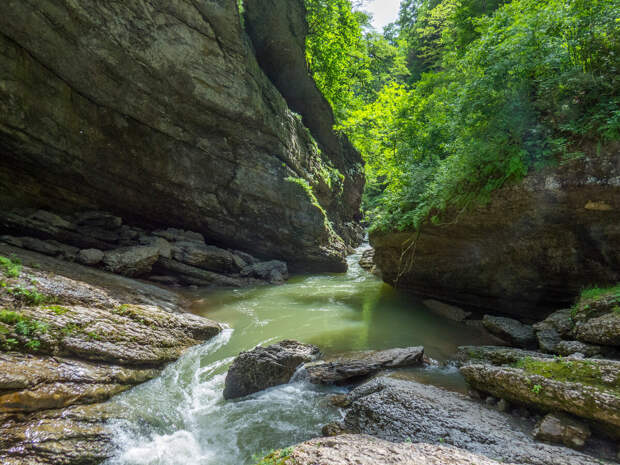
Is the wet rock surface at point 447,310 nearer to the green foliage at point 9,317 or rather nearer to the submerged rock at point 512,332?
the submerged rock at point 512,332

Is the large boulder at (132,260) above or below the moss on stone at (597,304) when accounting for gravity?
below

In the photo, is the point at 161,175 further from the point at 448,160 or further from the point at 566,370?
the point at 566,370

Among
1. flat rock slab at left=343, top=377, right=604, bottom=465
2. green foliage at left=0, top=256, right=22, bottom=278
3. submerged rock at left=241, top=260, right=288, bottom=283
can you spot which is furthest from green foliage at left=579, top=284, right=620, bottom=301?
green foliage at left=0, top=256, right=22, bottom=278

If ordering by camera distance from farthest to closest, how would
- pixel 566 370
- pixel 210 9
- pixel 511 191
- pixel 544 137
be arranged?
1. pixel 210 9
2. pixel 511 191
3. pixel 544 137
4. pixel 566 370

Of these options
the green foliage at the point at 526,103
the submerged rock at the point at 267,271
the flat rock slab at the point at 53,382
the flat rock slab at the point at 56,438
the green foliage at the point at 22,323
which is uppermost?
the green foliage at the point at 526,103

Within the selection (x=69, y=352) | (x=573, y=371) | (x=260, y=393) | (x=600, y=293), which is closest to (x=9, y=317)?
(x=69, y=352)

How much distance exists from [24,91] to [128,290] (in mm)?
7216

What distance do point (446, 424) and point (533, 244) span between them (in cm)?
562

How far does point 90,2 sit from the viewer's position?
8211 millimetres

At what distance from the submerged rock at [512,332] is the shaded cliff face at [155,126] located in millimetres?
8923

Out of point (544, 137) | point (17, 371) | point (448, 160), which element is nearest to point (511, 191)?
point (544, 137)

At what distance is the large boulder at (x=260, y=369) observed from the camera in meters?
5.26

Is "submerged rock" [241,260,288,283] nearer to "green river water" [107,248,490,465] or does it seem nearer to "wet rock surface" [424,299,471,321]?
"green river water" [107,248,490,465]

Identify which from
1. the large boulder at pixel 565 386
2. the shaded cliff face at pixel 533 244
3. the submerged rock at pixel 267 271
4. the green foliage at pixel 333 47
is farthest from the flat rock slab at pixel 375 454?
the green foliage at pixel 333 47
